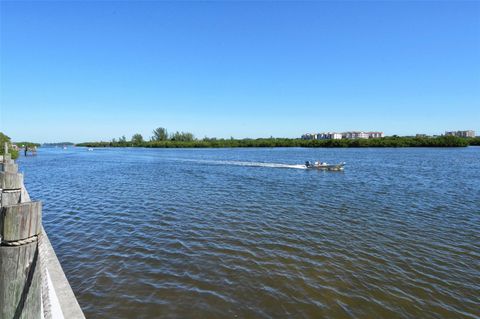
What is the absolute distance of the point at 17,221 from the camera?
182 centimetres

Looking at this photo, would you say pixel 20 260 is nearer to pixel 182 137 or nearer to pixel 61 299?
pixel 61 299

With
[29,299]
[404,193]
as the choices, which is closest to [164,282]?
[29,299]

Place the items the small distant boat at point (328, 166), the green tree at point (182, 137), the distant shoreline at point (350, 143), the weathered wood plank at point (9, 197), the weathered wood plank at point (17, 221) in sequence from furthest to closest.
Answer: the green tree at point (182, 137) < the distant shoreline at point (350, 143) < the small distant boat at point (328, 166) < the weathered wood plank at point (9, 197) < the weathered wood plank at point (17, 221)

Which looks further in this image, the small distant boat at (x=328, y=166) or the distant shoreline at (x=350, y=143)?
the distant shoreline at (x=350, y=143)

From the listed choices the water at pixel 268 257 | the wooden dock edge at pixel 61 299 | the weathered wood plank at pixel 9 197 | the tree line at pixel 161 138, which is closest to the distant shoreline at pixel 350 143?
the tree line at pixel 161 138

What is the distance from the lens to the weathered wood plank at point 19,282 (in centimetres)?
188

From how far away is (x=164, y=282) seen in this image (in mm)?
6910

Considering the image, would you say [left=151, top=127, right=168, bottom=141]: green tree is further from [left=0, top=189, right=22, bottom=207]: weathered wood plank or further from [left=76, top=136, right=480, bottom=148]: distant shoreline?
[left=0, top=189, right=22, bottom=207]: weathered wood plank

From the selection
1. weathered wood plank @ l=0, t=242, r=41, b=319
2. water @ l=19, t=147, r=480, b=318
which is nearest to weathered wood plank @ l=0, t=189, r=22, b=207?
weathered wood plank @ l=0, t=242, r=41, b=319

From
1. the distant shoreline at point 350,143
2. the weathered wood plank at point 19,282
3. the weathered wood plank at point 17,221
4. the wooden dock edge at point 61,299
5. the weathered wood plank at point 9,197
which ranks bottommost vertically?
the wooden dock edge at point 61,299

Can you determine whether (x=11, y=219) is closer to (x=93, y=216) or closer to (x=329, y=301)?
(x=329, y=301)

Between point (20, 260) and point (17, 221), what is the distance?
0.32m

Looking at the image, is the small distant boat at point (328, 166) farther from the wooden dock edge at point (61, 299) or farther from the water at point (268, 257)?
the wooden dock edge at point (61, 299)

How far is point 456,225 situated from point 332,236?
21.8 feet
